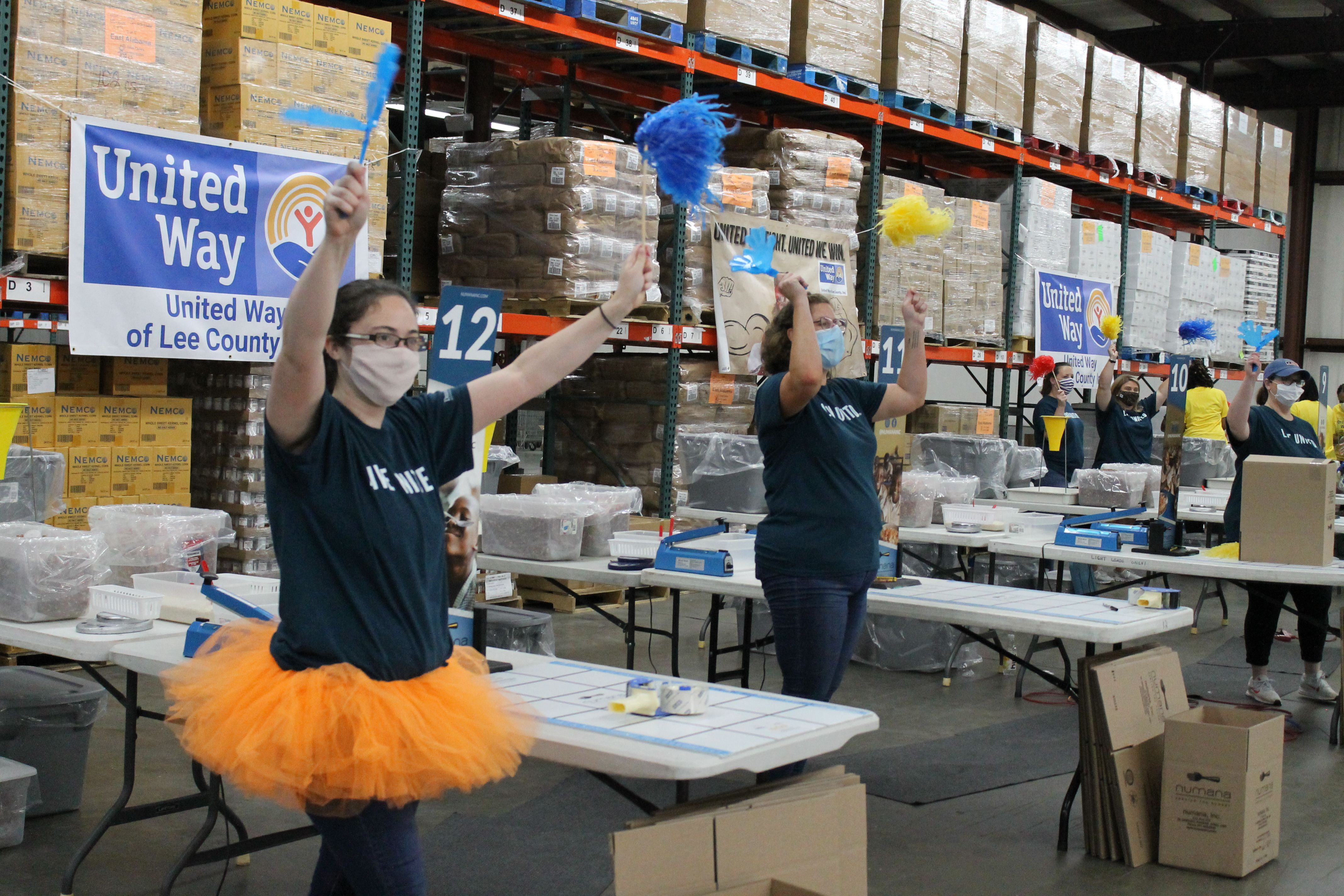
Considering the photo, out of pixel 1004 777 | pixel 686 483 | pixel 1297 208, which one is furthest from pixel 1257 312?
pixel 1004 777

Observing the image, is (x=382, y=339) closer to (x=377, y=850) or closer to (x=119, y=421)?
(x=377, y=850)

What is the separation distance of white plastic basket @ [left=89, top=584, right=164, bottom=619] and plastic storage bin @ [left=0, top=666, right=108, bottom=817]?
76 centimetres

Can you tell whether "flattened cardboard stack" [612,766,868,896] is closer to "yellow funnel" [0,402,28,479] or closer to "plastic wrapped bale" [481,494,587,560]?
"yellow funnel" [0,402,28,479]

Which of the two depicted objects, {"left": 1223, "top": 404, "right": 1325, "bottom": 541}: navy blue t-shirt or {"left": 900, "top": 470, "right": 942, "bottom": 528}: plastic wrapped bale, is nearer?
{"left": 1223, "top": 404, "right": 1325, "bottom": 541}: navy blue t-shirt

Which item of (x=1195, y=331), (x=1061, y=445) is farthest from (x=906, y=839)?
(x=1195, y=331)

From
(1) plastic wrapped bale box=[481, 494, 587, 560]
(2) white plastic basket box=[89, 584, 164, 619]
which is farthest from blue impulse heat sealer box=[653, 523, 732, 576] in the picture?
(2) white plastic basket box=[89, 584, 164, 619]

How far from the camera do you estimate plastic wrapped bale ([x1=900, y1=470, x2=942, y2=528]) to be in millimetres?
6789

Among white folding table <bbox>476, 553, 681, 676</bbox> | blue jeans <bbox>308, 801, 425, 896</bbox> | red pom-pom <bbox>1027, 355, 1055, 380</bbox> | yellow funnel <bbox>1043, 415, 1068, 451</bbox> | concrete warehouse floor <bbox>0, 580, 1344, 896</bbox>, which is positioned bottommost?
concrete warehouse floor <bbox>0, 580, 1344, 896</bbox>

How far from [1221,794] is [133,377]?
204 inches

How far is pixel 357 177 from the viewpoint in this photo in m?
2.00

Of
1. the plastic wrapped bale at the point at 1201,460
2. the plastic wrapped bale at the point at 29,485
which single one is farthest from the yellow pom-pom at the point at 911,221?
the plastic wrapped bale at the point at 1201,460

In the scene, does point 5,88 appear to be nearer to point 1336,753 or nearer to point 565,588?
point 565,588

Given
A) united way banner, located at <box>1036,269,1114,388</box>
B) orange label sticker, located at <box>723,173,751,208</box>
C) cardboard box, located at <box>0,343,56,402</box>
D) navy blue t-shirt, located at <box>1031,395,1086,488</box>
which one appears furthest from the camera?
united way banner, located at <box>1036,269,1114,388</box>

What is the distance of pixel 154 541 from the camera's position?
409cm
